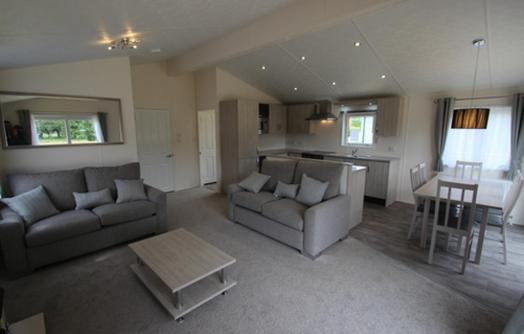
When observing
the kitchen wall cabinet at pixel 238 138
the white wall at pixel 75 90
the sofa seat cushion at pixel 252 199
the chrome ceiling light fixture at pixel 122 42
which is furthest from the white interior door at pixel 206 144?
the chrome ceiling light fixture at pixel 122 42

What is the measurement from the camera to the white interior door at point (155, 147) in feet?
17.8

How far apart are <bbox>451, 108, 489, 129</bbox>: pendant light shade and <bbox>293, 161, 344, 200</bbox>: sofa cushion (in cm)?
150

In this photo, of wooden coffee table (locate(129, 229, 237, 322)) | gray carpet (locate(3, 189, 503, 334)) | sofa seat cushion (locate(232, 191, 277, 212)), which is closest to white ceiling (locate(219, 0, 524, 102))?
sofa seat cushion (locate(232, 191, 277, 212))

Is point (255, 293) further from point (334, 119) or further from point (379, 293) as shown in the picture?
point (334, 119)

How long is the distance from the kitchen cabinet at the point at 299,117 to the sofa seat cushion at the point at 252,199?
3.05 metres

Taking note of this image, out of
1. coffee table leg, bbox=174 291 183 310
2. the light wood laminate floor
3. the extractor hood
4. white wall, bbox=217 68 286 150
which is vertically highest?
white wall, bbox=217 68 286 150

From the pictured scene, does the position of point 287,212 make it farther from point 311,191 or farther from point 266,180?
point 266,180

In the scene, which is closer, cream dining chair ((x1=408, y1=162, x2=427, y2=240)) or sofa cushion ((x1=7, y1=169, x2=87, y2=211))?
sofa cushion ((x1=7, y1=169, x2=87, y2=211))

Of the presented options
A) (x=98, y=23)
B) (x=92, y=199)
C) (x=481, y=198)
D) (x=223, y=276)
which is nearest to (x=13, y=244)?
(x=92, y=199)

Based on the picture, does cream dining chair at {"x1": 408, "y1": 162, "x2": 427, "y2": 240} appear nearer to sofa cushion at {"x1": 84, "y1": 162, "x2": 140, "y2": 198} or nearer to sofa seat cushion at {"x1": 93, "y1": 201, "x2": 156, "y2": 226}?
sofa seat cushion at {"x1": 93, "y1": 201, "x2": 156, "y2": 226}

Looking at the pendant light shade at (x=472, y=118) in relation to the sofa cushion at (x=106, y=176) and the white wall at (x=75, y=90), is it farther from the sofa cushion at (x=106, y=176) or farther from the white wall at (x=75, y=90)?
the white wall at (x=75, y=90)

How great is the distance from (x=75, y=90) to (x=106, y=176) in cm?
139

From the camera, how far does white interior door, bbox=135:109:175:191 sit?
213 inches

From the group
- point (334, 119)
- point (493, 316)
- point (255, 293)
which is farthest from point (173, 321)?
point (334, 119)
